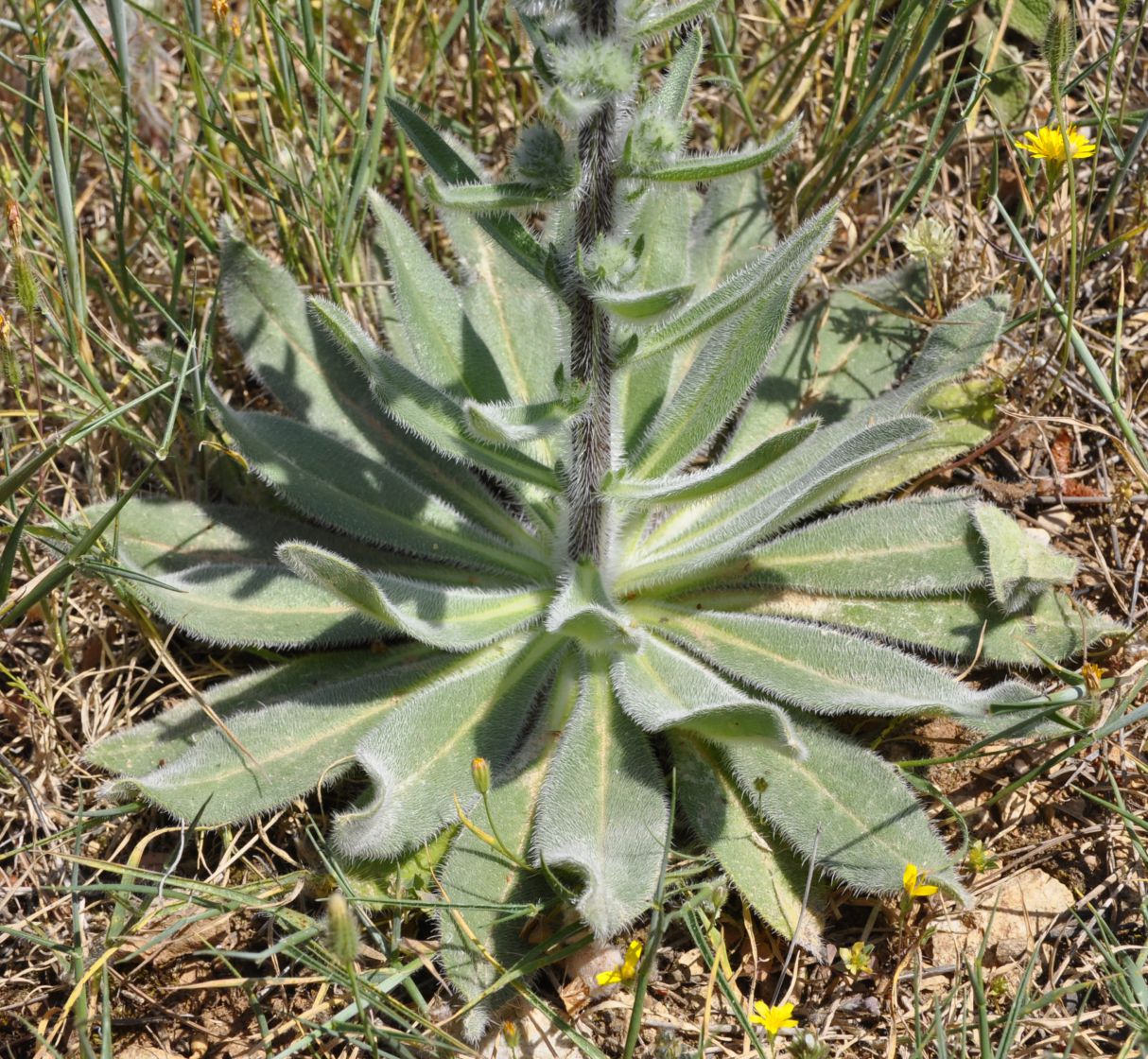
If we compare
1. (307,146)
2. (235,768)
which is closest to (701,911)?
(235,768)

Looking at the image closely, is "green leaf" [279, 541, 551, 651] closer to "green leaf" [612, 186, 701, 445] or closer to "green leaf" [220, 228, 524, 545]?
"green leaf" [220, 228, 524, 545]

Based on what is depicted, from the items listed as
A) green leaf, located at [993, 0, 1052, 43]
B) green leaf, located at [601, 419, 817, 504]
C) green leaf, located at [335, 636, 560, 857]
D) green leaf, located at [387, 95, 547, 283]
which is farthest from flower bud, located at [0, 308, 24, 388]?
green leaf, located at [993, 0, 1052, 43]

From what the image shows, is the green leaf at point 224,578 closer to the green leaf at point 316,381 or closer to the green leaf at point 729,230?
the green leaf at point 316,381

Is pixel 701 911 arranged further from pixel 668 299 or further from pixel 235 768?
pixel 668 299

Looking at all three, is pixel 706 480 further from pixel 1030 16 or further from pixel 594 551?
pixel 1030 16

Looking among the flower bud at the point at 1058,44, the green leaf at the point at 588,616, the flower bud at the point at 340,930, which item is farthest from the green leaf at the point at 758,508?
the flower bud at the point at 340,930
